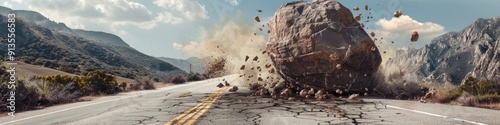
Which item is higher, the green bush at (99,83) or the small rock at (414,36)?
the small rock at (414,36)

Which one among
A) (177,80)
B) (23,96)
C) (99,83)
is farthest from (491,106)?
(177,80)

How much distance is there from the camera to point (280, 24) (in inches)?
564

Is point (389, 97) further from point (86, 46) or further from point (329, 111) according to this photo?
point (86, 46)

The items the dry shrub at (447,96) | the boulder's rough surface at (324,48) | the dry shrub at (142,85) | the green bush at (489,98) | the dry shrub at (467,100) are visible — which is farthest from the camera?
the dry shrub at (142,85)

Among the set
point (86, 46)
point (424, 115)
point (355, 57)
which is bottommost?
point (424, 115)

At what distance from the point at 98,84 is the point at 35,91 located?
10096mm

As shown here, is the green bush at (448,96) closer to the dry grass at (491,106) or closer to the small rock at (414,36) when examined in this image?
the dry grass at (491,106)

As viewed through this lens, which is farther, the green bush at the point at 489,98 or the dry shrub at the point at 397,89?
the dry shrub at the point at 397,89

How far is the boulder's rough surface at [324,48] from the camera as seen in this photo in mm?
12898

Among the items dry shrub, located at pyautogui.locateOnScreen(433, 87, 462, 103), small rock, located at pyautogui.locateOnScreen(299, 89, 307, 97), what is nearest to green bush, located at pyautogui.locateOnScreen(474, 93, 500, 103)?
dry shrub, located at pyautogui.locateOnScreen(433, 87, 462, 103)

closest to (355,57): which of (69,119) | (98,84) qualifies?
(69,119)

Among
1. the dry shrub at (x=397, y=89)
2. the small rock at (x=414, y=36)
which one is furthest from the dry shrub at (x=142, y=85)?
the small rock at (x=414, y=36)

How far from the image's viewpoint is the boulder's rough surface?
12.9m

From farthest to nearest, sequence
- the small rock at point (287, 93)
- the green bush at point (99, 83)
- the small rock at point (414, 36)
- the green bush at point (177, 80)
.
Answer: the green bush at point (177, 80) → the green bush at point (99, 83) → the small rock at point (287, 93) → the small rock at point (414, 36)
